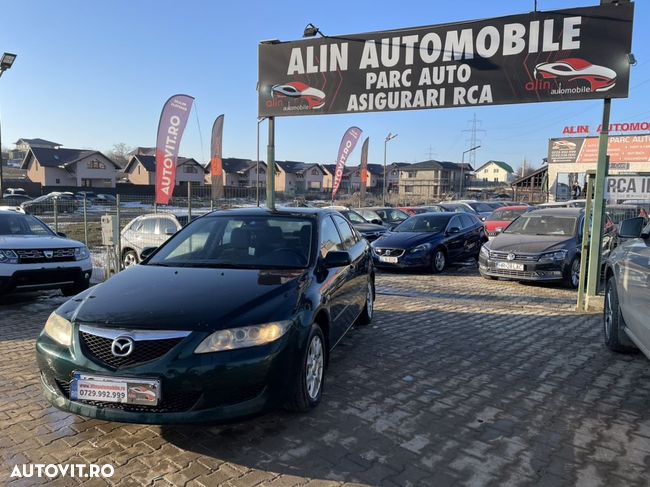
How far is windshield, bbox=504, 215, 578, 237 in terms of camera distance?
32.8 ft

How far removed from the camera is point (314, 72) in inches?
359

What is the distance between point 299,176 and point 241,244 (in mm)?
91191

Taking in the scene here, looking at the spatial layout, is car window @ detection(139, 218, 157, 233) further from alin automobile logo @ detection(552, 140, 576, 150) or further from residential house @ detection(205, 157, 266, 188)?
residential house @ detection(205, 157, 266, 188)

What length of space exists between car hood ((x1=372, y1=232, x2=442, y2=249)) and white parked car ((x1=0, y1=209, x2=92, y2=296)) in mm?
6505

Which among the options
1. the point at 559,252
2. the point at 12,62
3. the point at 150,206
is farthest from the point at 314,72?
the point at 12,62

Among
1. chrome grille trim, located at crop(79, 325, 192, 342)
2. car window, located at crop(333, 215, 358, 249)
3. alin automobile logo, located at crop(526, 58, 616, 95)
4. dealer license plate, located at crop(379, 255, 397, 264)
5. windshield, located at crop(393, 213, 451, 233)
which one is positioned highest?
alin automobile logo, located at crop(526, 58, 616, 95)

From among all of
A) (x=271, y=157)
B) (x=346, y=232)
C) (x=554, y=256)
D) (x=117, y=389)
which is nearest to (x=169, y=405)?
(x=117, y=389)

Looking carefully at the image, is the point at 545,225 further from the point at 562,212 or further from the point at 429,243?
the point at 429,243

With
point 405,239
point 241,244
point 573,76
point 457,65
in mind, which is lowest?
point 405,239

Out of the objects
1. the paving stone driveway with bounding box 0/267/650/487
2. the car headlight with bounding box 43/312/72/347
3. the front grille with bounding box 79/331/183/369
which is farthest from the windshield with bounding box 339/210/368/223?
the front grille with bounding box 79/331/183/369

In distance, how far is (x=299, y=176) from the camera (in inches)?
3733

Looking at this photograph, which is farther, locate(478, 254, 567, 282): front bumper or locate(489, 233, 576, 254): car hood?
locate(489, 233, 576, 254): car hood

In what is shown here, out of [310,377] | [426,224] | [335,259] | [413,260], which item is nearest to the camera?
[310,377]

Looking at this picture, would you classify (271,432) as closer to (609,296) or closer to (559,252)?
(609,296)
